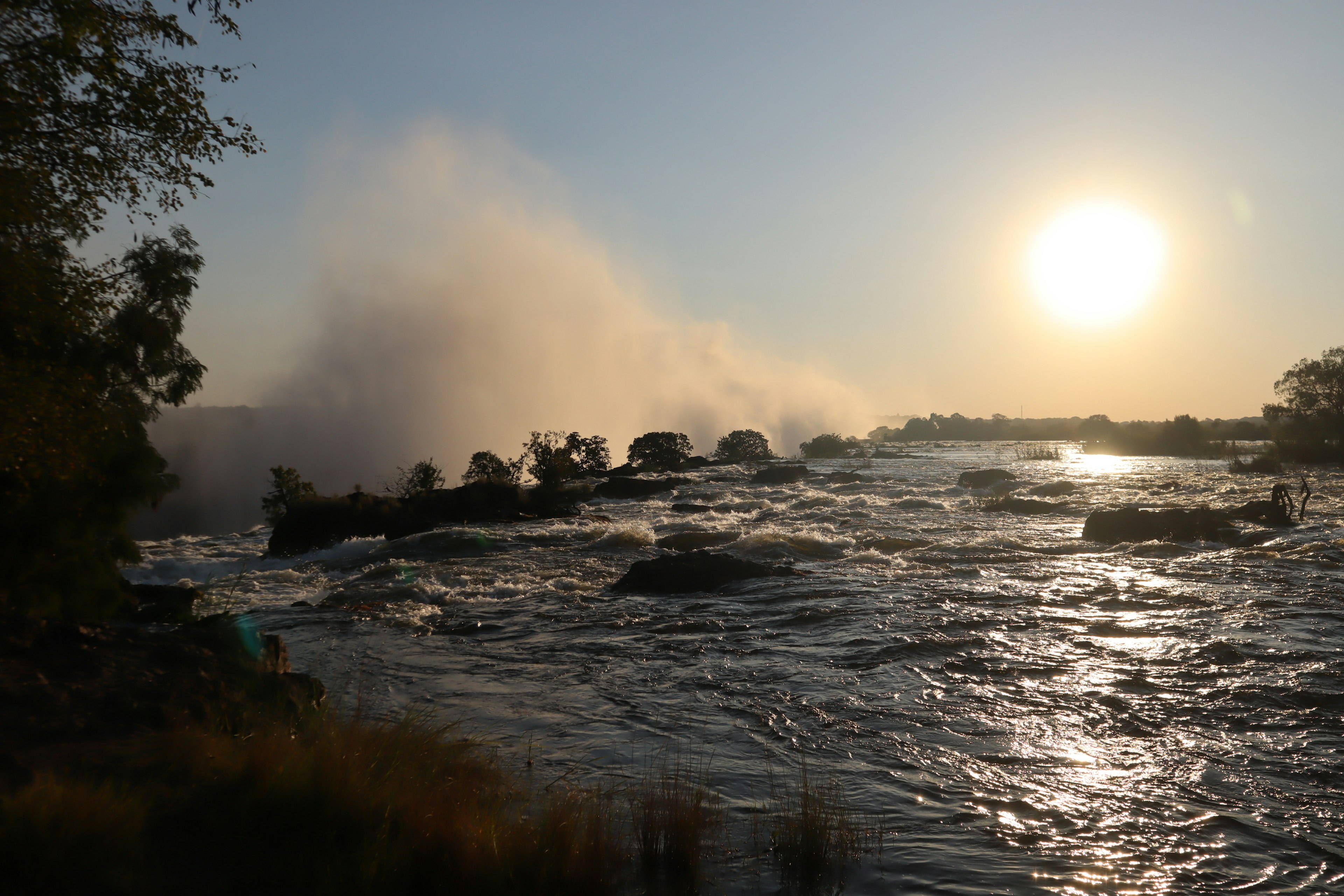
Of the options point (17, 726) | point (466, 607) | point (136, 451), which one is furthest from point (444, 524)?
point (17, 726)

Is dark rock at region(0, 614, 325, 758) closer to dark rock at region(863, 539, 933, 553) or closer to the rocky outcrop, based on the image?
dark rock at region(863, 539, 933, 553)

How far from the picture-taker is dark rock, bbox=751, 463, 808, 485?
5191 cm

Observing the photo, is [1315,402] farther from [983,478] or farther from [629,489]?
[629,489]

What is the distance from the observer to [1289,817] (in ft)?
19.7

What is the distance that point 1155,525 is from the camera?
22984 mm

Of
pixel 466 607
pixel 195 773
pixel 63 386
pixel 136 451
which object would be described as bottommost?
pixel 466 607

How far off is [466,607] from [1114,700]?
39.7ft

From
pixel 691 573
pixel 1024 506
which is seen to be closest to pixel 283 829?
pixel 691 573

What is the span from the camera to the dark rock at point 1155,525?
22.5 m

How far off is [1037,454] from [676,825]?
3174 inches

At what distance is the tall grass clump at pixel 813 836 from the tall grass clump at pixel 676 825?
0.47 m

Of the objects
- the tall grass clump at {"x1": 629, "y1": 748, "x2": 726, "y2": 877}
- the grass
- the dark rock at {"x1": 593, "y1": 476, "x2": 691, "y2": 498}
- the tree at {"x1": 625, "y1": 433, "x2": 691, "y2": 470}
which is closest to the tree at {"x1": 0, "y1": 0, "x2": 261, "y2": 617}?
the tall grass clump at {"x1": 629, "y1": 748, "x2": 726, "y2": 877}

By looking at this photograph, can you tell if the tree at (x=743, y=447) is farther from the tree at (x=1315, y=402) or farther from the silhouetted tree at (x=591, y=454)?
the tree at (x=1315, y=402)

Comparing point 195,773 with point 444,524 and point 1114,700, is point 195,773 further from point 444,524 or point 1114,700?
point 444,524
